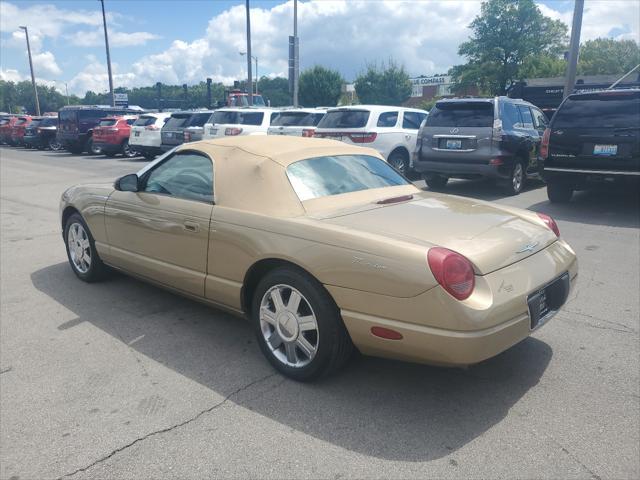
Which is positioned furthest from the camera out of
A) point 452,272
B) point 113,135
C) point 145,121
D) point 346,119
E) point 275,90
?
point 275,90

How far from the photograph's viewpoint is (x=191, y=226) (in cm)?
385

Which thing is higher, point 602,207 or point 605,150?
point 605,150

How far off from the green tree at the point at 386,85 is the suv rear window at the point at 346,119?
46.9 m

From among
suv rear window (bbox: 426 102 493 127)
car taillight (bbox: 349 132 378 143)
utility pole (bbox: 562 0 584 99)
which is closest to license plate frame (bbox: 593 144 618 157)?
suv rear window (bbox: 426 102 493 127)

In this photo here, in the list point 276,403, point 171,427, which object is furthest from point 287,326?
point 171,427

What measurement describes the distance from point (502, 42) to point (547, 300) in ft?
161

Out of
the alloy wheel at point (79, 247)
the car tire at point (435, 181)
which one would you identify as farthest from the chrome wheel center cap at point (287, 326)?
the car tire at point (435, 181)

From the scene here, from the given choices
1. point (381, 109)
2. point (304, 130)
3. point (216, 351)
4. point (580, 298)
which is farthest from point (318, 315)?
point (304, 130)

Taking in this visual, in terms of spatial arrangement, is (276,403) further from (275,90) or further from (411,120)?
(275,90)

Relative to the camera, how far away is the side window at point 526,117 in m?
10.8

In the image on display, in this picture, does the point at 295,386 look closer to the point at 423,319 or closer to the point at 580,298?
the point at 423,319

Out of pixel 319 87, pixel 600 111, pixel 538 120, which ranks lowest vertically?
pixel 538 120

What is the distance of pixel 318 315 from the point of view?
308 centimetres

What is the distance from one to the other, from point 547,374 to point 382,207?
1.49m
